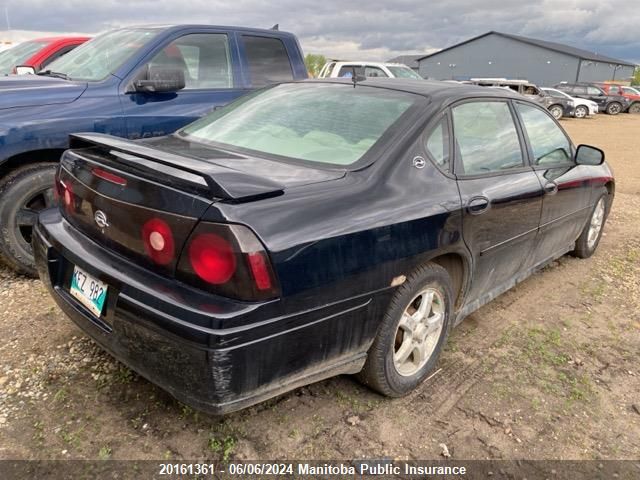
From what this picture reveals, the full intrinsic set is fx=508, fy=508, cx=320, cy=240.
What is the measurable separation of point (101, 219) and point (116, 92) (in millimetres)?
2069

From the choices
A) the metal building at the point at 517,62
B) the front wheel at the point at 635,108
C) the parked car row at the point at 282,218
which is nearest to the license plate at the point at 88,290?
the parked car row at the point at 282,218

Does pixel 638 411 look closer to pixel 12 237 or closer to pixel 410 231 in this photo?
pixel 410 231

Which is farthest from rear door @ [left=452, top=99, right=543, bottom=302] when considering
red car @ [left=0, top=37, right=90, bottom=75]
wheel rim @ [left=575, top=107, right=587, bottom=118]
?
wheel rim @ [left=575, top=107, right=587, bottom=118]

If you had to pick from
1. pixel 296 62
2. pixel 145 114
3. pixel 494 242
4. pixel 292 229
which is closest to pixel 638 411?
pixel 494 242

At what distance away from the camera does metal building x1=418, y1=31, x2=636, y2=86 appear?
1964 inches

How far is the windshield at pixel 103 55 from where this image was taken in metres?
4.09

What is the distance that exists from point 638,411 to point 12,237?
3.97 meters

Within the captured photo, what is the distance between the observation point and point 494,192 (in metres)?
2.82

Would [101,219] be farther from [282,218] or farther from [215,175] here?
[282,218]

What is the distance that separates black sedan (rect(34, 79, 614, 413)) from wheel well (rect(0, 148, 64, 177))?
1.07 meters

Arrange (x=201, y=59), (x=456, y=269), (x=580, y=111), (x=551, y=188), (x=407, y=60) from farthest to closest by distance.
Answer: (x=407, y=60) < (x=580, y=111) < (x=201, y=59) < (x=551, y=188) < (x=456, y=269)

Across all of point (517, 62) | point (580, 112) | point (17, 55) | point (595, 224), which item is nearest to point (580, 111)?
point (580, 112)

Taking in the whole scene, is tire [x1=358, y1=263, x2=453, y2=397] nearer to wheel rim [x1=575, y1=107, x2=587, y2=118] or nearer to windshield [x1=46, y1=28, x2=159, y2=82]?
windshield [x1=46, y1=28, x2=159, y2=82]

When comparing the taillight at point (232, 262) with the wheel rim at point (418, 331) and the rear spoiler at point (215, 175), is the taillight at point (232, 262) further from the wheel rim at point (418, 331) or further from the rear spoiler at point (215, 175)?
the wheel rim at point (418, 331)
